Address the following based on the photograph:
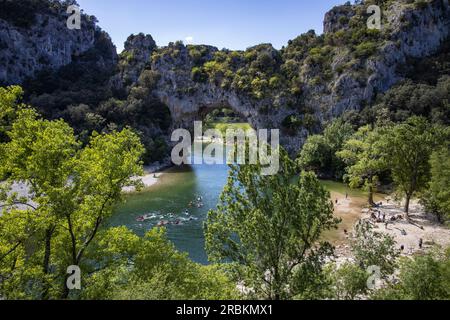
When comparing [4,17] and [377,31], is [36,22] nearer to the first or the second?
[4,17]

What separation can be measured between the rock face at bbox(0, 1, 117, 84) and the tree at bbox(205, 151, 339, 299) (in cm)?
8879

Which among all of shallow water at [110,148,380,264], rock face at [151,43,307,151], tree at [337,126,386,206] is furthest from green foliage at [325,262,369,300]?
rock face at [151,43,307,151]

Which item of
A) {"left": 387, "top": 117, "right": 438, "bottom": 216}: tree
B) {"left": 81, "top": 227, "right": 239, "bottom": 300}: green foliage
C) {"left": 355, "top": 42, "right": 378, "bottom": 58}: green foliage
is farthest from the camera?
{"left": 355, "top": 42, "right": 378, "bottom": 58}: green foliage

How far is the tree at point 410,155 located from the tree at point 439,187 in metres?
1.83

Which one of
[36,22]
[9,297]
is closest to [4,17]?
[36,22]

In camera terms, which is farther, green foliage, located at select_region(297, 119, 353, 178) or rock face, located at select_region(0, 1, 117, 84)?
rock face, located at select_region(0, 1, 117, 84)

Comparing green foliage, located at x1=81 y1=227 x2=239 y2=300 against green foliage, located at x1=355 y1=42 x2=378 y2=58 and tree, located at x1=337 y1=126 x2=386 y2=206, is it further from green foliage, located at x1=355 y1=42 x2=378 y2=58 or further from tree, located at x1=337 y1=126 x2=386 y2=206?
green foliage, located at x1=355 y1=42 x2=378 y2=58

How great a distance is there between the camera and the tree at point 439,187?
30145 millimetres

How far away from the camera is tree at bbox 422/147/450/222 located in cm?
3015

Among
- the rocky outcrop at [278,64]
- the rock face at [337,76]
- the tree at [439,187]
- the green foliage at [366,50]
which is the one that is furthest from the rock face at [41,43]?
the tree at [439,187]

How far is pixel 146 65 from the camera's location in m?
95.1

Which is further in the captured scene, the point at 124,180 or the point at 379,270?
the point at 379,270

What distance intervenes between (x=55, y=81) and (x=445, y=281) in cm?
9698

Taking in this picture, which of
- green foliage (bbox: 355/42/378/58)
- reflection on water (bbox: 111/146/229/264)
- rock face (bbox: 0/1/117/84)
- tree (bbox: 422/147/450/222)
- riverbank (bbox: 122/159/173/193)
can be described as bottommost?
reflection on water (bbox: 111/146/229/264)
